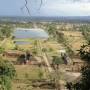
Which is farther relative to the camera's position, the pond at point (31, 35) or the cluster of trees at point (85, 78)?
the pond at point (31, 35)

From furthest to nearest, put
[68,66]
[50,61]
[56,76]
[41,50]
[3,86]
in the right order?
[41,50]
[50,61]
[68,66]
[56,76]
[3,86]

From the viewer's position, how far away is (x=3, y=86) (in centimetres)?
2222

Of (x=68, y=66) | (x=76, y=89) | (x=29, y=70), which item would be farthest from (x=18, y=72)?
(x=76, y=89)

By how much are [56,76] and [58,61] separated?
9.04 m

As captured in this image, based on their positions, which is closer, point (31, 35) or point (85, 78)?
point (85, 78)

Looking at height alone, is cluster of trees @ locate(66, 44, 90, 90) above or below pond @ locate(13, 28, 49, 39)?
above

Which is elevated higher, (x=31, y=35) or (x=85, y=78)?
(x=85, y=78)

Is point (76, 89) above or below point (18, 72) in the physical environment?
above

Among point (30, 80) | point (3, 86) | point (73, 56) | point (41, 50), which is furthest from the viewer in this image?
point (41, 50)

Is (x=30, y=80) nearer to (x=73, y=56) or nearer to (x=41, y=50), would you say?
(x=73, y=56)

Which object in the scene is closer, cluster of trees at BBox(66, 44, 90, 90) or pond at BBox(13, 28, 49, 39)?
cluster of trees at BBox(66, 44, 90, 90)

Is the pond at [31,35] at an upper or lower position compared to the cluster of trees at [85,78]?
lower

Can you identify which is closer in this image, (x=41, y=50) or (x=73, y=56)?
(x=73, y=56)

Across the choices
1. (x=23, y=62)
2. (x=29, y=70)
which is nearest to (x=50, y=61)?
(x=23, y=62)
